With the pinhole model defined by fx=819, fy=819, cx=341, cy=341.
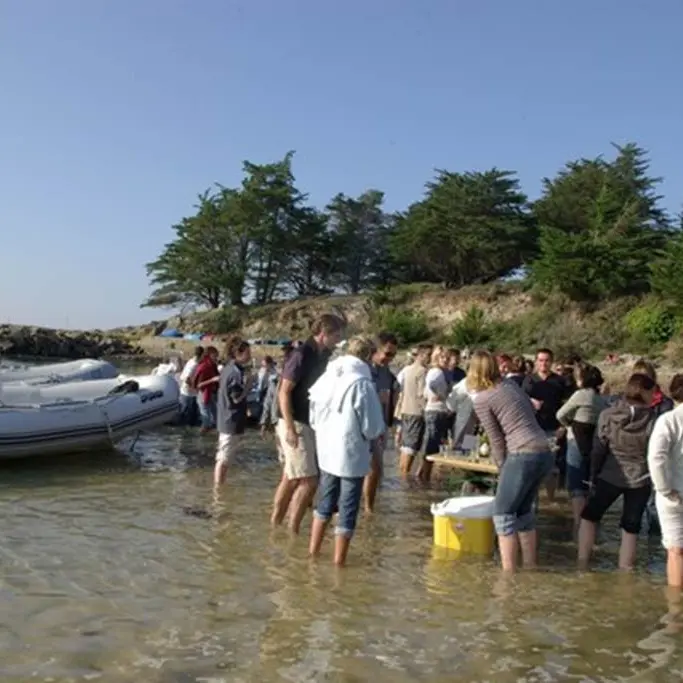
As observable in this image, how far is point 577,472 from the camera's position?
660 cm

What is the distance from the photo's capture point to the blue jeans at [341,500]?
528 centimetres

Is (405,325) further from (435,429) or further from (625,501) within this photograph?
(625,501)

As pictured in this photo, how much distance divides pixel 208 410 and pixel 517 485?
7.27m

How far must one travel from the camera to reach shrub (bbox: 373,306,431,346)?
37844 mm

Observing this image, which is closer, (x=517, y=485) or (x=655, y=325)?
(x=517, y=485)

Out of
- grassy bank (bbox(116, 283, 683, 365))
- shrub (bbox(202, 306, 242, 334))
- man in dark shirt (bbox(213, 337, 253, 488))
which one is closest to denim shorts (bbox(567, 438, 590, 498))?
man in dark shirt (bbox(213, 337, 253, 488))

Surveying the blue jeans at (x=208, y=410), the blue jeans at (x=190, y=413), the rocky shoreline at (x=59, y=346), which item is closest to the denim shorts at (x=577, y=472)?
the blue jeans at (x=208, y=410)

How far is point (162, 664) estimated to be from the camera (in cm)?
377

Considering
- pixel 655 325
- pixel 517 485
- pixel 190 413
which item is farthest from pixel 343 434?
pixel 655 325

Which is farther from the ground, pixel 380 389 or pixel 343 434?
pixel 380 389

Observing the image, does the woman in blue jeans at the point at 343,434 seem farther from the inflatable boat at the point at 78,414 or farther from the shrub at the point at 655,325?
the shrub at the point at 655,325

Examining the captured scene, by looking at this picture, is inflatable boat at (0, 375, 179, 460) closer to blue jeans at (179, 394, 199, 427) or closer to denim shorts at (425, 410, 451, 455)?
blue jeans at (179, 394, 199, 427)

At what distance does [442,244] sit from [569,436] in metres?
38.4

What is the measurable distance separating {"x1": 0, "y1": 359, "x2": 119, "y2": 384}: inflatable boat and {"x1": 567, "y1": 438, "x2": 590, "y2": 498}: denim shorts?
370 inches
